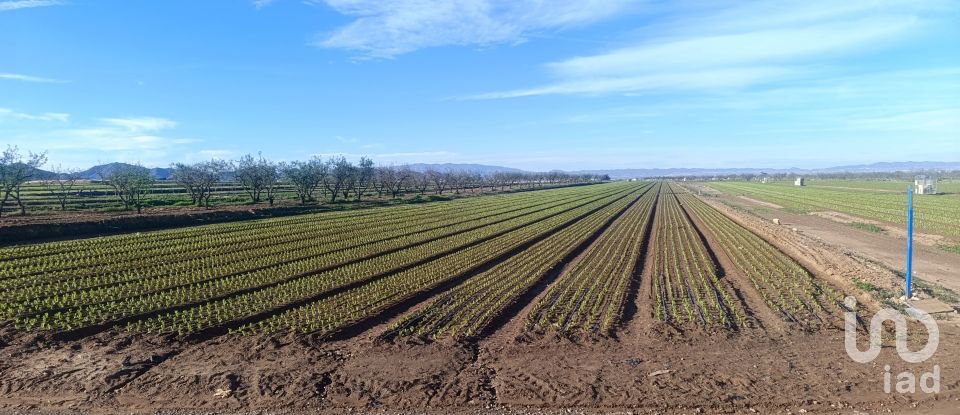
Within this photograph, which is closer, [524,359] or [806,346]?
[524,359]

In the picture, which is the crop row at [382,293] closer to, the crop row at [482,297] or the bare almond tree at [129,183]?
the crop row at [482,297]

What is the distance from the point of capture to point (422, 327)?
10.6 meters

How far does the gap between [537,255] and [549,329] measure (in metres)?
9.76

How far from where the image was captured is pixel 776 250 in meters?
21.6

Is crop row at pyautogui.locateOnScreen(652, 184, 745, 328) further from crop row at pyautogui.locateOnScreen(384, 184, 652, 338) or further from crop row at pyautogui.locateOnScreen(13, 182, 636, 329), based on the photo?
crop row at pyautogui.locateOnScreen(13, 182, 636, 329)

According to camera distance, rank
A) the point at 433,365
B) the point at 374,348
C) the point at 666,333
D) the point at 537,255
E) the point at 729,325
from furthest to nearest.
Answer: the point at 537,255
the point at 729,325
the point at 666,333
the point at 374,348
the point at 433,365

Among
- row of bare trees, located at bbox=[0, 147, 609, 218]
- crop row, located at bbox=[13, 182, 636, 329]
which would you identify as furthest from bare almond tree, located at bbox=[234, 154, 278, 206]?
crop row, located at bbox=[13, 182, 636, 329]

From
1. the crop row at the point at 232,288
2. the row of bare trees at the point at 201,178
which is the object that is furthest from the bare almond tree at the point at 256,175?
the crop row at the point at 232,288

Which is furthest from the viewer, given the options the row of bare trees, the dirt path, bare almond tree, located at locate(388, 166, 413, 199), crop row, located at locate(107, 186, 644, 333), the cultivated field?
bare almond tree, located at locate(388, 166, 413, 199)

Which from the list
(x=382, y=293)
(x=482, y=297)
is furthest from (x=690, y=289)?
(x=382, y=293)

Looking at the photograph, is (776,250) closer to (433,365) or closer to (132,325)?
(433,365)

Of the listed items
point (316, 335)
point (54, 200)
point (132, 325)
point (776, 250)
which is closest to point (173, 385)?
point (316, 335)

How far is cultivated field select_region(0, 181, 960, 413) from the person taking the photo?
755 cm

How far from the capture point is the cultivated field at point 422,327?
7555mm
